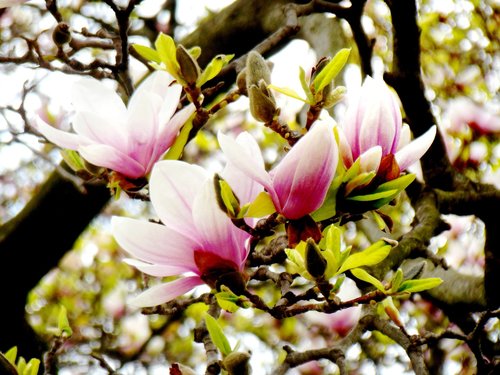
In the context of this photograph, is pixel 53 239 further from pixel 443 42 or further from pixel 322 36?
pixel 443 42

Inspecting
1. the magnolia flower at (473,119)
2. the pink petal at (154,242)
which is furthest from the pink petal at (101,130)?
the magnolia flower at (473,119)

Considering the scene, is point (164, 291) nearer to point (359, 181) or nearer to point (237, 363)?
point (237, 363)

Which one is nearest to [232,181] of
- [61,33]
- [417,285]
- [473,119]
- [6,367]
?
[417,285]

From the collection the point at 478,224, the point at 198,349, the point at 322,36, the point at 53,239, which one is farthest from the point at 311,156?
the point at 198,349

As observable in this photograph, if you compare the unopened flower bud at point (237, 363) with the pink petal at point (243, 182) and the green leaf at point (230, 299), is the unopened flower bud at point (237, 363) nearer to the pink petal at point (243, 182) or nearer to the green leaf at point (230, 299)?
the green leaf at point (230, 299)

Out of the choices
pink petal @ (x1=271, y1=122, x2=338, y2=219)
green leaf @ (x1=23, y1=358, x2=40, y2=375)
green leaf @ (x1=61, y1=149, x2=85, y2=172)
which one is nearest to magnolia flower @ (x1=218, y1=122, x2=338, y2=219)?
pink petal @ (x1=271, y1=122, x2=338, y2=219)

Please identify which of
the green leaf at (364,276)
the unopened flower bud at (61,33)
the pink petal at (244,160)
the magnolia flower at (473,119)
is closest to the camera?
the pink petal at (244,160)

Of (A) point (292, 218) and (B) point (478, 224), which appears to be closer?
(A) point (292, 218)
